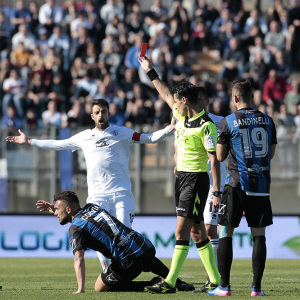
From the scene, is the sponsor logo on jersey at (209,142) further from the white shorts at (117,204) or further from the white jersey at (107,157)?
the white shorts at (117,204)

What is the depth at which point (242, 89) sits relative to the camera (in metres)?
7.52

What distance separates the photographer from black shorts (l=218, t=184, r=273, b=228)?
7469 mm

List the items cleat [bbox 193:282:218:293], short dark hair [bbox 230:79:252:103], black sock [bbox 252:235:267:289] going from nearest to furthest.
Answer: black sock [bbox 252:235:267:289] → short dark hair [bbox 230:79:252:103] → cleat [bbox 193:282:218:293]

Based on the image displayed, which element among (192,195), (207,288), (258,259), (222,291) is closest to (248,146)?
(192,195)

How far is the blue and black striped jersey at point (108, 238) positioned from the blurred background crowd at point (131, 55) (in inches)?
358

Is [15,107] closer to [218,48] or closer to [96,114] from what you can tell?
[218,48]

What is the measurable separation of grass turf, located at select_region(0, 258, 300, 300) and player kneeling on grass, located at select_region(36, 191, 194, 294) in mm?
212

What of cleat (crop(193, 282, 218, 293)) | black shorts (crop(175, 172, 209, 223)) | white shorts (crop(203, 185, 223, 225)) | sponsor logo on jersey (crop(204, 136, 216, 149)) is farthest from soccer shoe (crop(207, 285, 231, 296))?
white shorts (crop(203, 185, 223, 225))

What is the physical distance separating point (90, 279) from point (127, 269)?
2619 mm

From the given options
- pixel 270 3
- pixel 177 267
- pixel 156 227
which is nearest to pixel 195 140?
pixel 177 267

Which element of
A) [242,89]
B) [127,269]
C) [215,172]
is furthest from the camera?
[127,269]

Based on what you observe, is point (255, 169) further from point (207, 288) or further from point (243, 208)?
point (207, 288)

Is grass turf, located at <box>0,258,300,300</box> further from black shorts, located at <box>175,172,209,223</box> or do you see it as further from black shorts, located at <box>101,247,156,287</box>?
black shorts, located at <box>175,172,209,223</box>

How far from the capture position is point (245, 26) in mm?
21000
